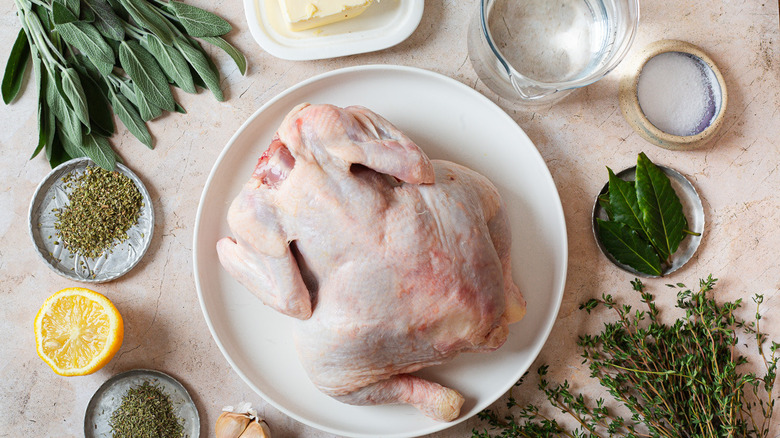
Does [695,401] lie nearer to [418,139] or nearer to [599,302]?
[599,302]

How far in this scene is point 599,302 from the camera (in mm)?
1555

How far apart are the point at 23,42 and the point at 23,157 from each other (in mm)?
331

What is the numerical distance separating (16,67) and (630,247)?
5.98ft

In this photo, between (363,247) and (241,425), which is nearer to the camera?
(363,247)

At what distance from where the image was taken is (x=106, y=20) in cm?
147

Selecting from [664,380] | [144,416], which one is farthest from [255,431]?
[664,380]

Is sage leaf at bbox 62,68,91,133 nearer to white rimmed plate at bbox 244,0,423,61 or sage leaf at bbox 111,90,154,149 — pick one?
sage leaf at bbox 111,90,154,149

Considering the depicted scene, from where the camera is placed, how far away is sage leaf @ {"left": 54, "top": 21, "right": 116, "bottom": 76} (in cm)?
144

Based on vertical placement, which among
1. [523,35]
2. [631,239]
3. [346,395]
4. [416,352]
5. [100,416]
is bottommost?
[100,416]

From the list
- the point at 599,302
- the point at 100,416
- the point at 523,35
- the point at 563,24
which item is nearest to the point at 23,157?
the point at 100,416

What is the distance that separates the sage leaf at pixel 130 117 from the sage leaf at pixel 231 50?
29cm

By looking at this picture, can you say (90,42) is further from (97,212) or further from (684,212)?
(684,212)

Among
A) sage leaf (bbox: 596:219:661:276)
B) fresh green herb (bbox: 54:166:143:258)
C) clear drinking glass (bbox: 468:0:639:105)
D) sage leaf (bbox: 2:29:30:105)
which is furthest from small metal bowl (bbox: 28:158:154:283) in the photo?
sage leaf (bbox: 596:219:661:276)

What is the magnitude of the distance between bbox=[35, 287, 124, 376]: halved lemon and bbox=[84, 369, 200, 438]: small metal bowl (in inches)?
5.3
